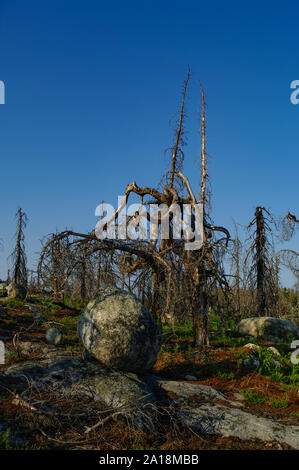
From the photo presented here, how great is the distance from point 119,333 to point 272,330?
383 inches

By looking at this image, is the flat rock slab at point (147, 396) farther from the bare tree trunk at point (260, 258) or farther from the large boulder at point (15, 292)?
the large boulder at point (15, 292)

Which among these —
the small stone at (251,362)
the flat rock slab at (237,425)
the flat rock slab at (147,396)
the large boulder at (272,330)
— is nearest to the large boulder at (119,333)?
A: the flat rock slab at (147,396)

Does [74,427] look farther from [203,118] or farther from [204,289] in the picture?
[203,118]

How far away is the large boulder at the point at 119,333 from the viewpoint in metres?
8.39

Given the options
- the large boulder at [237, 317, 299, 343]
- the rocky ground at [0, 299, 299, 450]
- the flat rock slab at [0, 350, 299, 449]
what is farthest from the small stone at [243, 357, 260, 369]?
the large boulder at [237, 317, 299, 343]

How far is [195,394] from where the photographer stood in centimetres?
802

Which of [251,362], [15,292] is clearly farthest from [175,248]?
[15,292]

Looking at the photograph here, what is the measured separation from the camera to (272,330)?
15.9 meters

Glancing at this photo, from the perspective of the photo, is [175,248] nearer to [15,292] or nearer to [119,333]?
[119,333]

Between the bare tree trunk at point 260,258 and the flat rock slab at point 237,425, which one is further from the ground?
Result: the bare tree trunk at point 260,258

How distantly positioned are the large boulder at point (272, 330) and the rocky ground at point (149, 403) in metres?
4.51

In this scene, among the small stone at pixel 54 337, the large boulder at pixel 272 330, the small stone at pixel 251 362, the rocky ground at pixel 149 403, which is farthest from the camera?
the large boulder at pixel 272 330
